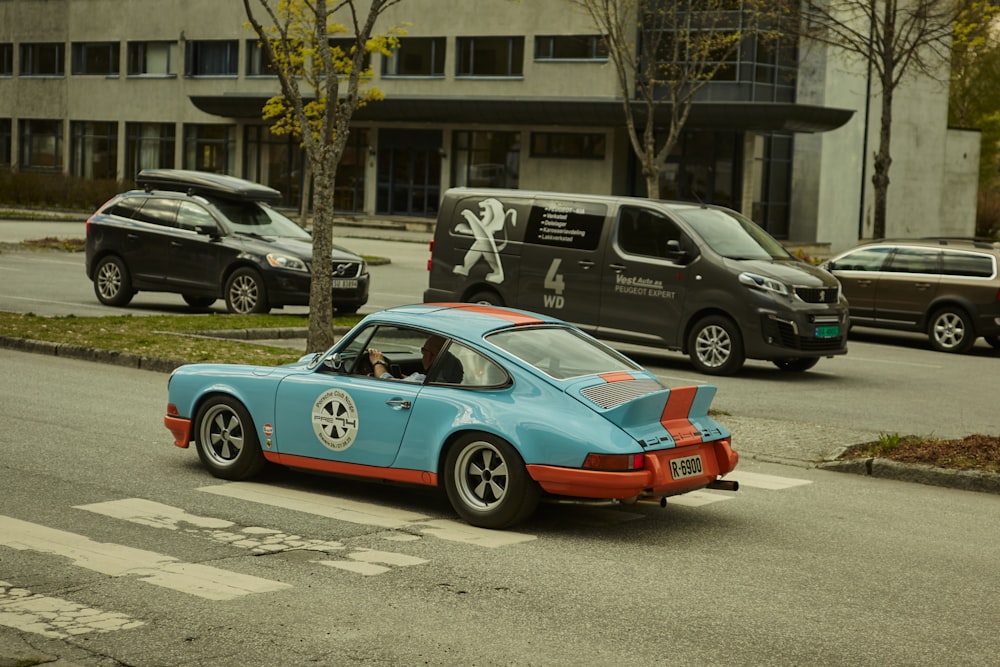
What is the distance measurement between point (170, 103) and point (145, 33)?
11.4 ft

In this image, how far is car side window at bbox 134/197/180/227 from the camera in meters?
22.0

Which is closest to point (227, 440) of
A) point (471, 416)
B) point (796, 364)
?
point (471, 416)

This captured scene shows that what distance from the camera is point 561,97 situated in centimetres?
5153

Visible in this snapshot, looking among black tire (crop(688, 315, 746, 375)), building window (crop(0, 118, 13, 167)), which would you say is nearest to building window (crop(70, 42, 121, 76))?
building window (crop(0, 118, 13, 167))

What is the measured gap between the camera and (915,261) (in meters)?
22.3

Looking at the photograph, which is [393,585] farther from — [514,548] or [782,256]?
[782,256]

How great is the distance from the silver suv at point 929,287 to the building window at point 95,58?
164ft

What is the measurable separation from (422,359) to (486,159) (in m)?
46.8

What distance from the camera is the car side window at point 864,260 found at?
74.5ft

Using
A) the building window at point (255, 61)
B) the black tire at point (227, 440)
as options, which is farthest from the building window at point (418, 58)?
the black tire at point (227, 440)

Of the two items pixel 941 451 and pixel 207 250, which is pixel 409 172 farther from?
pixel 941 451

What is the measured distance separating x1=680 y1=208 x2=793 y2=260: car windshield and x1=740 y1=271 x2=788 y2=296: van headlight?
1.52ft

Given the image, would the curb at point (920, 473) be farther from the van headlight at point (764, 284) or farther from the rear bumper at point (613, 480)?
the van headlight at point (764, 284)

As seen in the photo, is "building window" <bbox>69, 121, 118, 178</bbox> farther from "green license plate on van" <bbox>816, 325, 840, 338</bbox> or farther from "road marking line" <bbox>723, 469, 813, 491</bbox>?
"road marking line" <bbox>723, 469, 813, 491</bbox>
